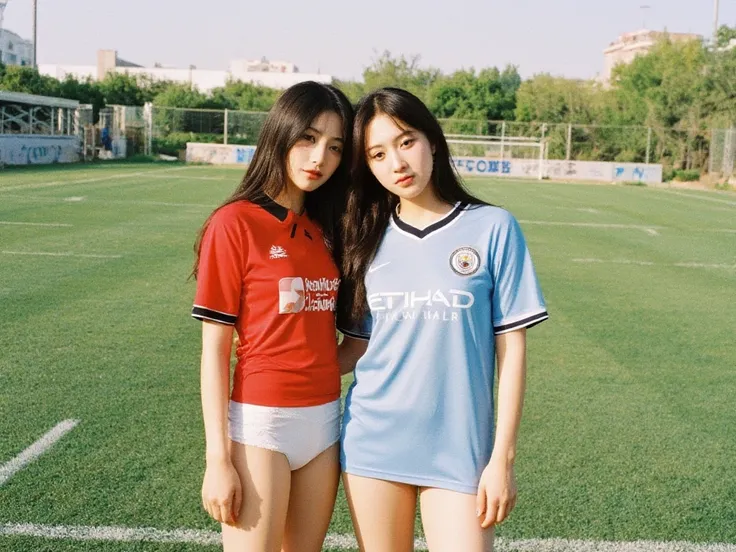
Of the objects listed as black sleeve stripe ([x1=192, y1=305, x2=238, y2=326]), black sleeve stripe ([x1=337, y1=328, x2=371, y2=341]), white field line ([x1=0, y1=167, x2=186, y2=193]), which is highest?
black sleeve stripe ([x1=192, y1=305, x2=238, y2=326])

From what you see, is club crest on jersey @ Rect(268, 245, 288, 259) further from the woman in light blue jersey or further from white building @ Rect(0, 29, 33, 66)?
white building @ Rect(0, 29, 33, 66)

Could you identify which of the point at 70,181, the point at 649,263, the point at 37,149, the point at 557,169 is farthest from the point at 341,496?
the point at 557,169

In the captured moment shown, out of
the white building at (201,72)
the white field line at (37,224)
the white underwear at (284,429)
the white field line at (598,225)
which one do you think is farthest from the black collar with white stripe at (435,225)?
the white building at (201,72)

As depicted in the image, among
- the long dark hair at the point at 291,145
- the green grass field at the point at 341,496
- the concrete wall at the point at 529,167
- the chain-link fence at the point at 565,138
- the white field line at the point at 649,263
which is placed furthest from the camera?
the chain-link fence at the point at 565,138

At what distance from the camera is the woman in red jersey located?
2443 mm

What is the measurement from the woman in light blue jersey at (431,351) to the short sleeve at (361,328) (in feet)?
0.37

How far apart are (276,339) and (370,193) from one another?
0.54m

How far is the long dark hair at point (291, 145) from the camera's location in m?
2.57

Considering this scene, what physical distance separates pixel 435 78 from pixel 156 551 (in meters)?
75.7

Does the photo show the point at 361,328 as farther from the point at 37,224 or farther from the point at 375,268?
the point at 37,224

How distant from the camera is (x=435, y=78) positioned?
3024 inches

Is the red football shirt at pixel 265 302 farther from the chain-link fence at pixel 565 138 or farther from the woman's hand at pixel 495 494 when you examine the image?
the chain-link fence at pixel 565 138

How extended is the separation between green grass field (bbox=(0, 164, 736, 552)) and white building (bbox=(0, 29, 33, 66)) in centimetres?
11687

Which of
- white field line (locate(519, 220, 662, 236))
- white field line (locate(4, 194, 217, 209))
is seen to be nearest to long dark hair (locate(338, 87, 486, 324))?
white field line (locate(519, 220, 662, 236))
